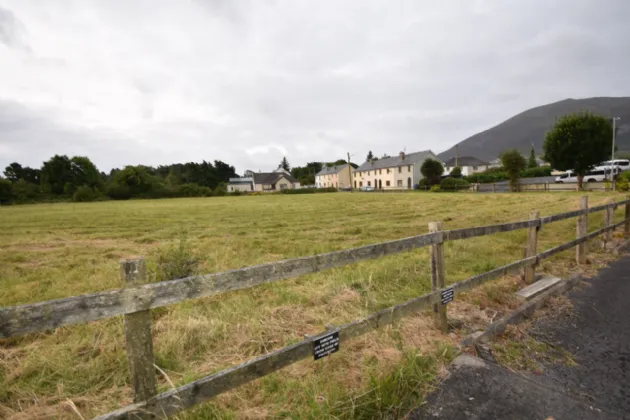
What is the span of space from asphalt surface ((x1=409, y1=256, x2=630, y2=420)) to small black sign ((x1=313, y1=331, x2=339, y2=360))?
0.91 m

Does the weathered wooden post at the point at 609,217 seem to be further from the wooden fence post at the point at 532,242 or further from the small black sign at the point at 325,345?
the small black sign at the point at 325,345

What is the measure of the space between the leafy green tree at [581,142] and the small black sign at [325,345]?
43.0 m

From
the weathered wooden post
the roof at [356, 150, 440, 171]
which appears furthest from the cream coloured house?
the weathered wooden post

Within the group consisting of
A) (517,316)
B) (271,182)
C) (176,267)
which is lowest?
(517,316)

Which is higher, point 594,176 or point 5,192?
point 5,192

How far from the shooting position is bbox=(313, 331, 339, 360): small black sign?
2539 mm

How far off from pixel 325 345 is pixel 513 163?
140ft

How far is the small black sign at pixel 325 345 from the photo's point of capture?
2539 mm

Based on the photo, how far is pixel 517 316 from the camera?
409cm

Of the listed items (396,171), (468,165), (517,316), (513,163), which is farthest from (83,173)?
(468,165)

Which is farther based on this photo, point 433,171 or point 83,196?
point 83,196

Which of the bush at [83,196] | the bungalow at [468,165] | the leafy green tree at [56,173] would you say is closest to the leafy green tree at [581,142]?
the bungalow at [468,165]

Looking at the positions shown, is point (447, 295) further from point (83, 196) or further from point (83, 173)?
point (83, 173)

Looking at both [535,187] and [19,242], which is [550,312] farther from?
[535,187]
